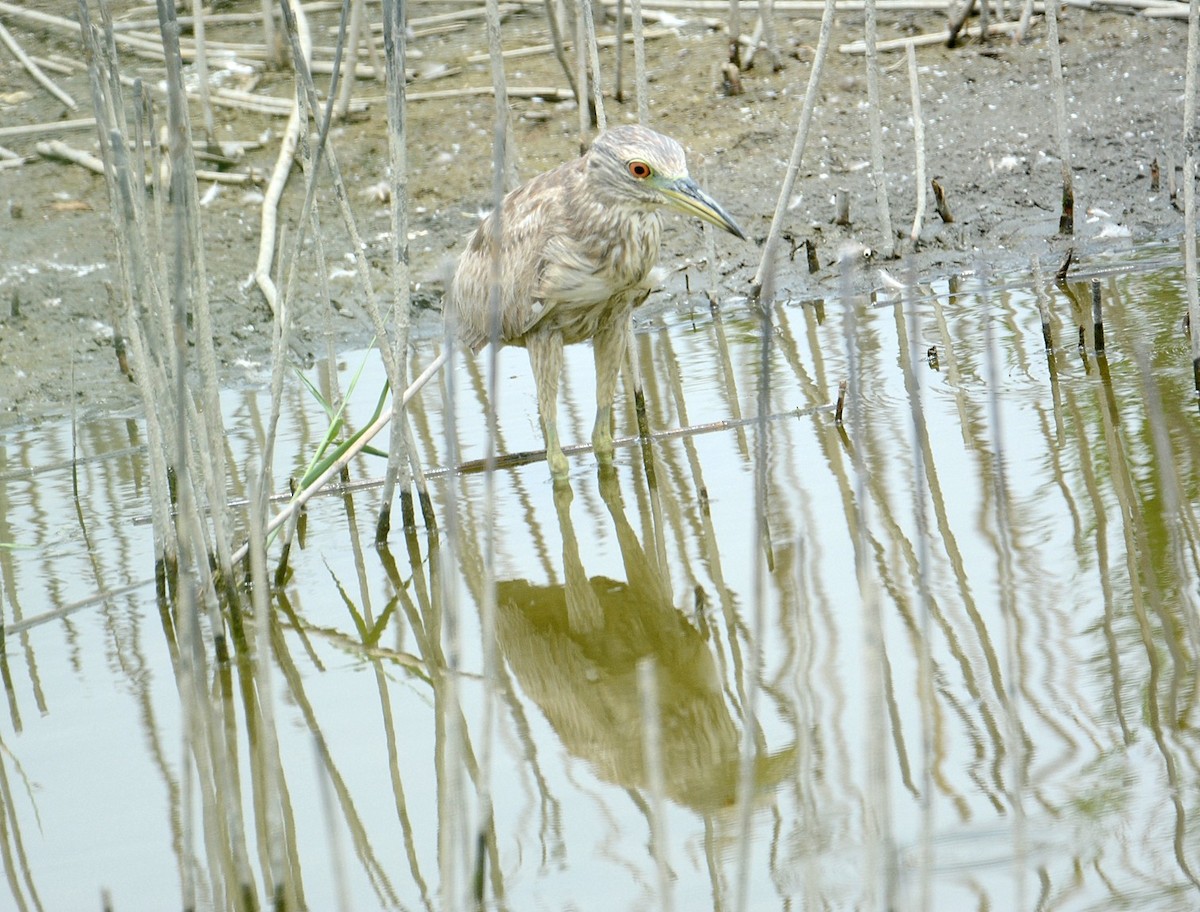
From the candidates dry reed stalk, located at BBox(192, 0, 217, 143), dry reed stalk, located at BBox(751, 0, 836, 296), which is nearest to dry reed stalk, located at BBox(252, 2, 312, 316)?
dry reed stalk, located at BBox(192, 0, 217, 143)

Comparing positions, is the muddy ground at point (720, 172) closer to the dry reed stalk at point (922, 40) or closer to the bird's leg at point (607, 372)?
the dry reed stalk at point (922, 40)

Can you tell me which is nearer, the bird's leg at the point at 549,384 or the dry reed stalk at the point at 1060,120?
the bird's leg at the point at 549,384

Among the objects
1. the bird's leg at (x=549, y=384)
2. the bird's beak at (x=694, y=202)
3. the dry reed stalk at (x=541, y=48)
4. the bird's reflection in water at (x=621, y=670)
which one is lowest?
the bird's reflection in water at (x=621, y=670)

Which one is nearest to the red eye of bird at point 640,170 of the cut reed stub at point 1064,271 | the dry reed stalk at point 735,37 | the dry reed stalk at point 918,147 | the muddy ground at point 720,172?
the cut reed stub at point 1064,271

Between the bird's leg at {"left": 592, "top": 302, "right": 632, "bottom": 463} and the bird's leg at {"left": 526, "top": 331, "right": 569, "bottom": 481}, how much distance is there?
150 millimetres

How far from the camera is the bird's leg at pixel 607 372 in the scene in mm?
5477

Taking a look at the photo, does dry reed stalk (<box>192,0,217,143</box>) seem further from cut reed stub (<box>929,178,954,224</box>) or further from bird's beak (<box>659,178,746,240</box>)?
bird's beak (<box>659,178,746,240</box>)

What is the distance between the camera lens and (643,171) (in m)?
5.15

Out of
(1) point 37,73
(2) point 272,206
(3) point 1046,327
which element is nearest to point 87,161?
(1) point 37,73

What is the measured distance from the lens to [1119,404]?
528cm

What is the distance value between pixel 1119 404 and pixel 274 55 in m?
7.19

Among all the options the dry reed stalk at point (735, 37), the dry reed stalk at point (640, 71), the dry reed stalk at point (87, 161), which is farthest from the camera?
the dry reed stalk at point (735, 37)

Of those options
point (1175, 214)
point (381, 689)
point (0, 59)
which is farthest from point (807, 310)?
point (0, 59)

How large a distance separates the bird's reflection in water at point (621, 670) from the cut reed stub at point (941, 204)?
3.65 metres
